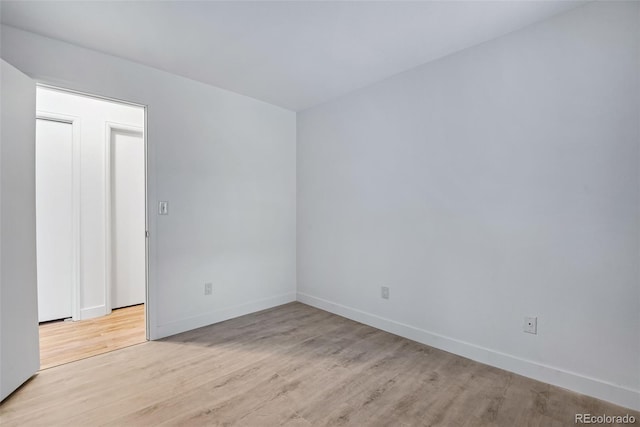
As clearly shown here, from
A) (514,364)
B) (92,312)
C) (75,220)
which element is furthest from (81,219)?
(514,364)

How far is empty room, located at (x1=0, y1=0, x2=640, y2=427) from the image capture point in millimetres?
1858

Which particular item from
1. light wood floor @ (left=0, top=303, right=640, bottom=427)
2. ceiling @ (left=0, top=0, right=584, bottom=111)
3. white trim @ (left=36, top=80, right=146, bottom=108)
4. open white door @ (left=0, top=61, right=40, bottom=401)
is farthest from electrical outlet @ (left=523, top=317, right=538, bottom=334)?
white trim @ (left=36, top=80, right=146, bottom=108)

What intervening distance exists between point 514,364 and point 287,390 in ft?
5.50

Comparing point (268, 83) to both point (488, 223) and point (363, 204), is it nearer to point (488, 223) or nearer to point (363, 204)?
point (363, 204)

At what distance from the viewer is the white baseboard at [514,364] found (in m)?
1.84

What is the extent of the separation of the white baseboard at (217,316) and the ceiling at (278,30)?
2464mm

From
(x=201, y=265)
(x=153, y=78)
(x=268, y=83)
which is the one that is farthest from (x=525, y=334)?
(x=153, y=78)

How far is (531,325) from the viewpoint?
2.14 metres

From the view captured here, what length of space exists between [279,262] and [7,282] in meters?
2.46

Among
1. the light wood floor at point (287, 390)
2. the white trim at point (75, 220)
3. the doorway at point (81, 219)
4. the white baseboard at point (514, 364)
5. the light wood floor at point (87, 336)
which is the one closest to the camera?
the light wood floor at point (287, 390)

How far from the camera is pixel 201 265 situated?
3145mm

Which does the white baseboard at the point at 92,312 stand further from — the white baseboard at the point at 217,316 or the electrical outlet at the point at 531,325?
the electrical outlet at the point at 531,325

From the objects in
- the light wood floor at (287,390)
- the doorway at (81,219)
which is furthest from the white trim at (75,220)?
the light wood floor at (287,390)

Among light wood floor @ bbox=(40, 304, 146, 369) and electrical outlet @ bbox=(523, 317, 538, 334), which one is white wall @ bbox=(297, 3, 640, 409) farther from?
light wood floor @ bbox=(40, 304, 146, 369)
